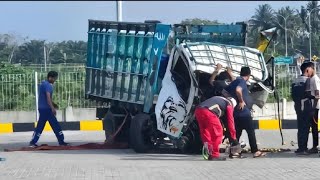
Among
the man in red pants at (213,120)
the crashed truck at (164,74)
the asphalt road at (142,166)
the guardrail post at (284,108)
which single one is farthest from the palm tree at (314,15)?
the man in red pants at (213,120)

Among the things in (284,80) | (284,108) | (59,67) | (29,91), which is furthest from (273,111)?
(29,91)

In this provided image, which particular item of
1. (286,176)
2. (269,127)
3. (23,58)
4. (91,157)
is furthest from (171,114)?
(23,58)

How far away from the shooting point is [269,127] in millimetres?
19266

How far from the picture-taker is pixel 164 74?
13117 millimetres

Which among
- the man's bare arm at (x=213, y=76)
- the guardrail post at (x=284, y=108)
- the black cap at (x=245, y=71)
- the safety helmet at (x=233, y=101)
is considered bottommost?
the guardrail post at (x=284, y=108)

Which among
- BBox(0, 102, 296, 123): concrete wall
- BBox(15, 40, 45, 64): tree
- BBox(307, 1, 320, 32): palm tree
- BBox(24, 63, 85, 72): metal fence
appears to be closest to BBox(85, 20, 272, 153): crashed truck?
BBox(307, 1, 320, 32): palm tree

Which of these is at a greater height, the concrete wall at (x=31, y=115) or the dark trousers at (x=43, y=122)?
the dark trousers at (x=43, y=122)

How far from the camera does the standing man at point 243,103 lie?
1208 centimetres

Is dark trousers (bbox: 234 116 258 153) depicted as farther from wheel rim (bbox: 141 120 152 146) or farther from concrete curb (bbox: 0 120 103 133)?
concrete curb (bbox: 0 120 103 133)

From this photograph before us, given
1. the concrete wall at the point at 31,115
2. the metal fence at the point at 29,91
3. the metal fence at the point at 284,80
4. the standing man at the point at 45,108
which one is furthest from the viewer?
the metal fence at the point at 29,91

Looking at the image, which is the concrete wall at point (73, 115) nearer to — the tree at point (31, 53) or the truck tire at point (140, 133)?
the tree at point (31, 53)

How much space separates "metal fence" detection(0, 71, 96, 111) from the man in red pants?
36.9 feet

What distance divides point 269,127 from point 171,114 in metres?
7.19

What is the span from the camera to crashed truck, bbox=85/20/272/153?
1263cm
